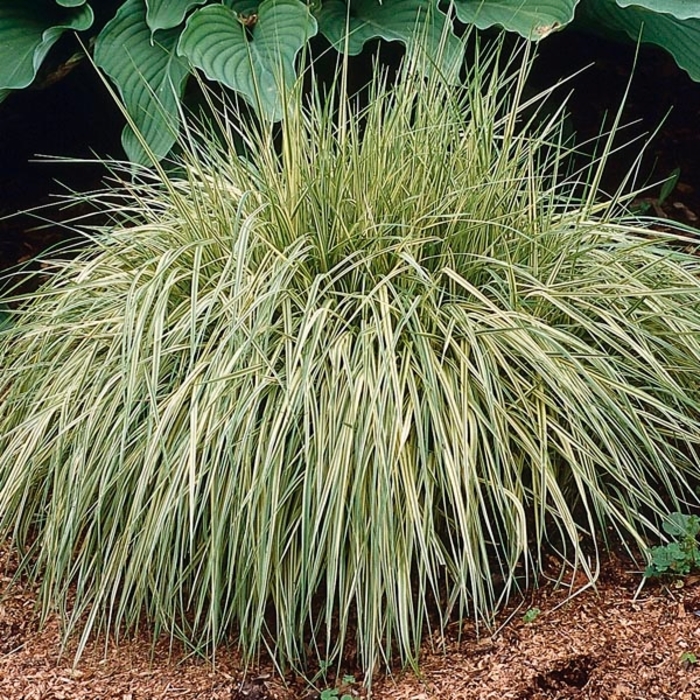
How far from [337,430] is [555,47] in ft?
7.22

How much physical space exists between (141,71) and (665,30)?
4.96 feet

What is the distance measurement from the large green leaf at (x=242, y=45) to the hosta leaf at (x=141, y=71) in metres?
0.16

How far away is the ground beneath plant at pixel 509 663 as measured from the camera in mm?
1700

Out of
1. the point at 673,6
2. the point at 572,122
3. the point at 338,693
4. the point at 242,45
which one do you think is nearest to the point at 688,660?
the point at 338,693

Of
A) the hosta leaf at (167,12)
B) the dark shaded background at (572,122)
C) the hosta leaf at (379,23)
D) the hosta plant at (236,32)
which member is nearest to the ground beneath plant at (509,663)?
the hosta plant at (236,32)

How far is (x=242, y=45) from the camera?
267 cm

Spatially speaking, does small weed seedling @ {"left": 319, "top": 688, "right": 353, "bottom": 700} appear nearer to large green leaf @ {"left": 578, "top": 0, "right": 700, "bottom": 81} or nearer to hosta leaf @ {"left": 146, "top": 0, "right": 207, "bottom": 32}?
hosta leaf @ {"left": 146, "top": 0, "right": 207, "bottom": 32}

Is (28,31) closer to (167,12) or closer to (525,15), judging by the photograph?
(167,12)

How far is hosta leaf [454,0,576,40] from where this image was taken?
8.57 ft

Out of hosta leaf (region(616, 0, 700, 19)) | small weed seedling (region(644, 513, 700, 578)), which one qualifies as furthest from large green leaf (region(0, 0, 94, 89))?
small weed seedling (region(644, 513, 700, 578))

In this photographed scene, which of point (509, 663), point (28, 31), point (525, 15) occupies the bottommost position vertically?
point (509, 663)

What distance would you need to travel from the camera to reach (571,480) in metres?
1.98

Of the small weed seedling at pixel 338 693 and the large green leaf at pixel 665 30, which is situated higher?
the large green leaf at pixel 665 30

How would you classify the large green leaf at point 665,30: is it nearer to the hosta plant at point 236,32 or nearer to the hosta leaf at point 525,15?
the hosta plant at point 236,32
